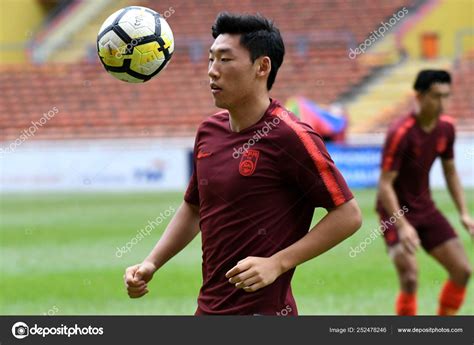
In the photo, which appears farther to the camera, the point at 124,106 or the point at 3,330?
the point at 124,106

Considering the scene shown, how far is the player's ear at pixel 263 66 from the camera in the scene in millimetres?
4098

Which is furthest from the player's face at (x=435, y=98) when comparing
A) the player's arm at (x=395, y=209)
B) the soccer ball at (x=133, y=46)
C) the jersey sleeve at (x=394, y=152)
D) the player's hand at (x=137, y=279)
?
the player's hand at (x=137, y=279)

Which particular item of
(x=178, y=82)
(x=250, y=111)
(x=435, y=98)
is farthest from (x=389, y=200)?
(x=178, y=82)

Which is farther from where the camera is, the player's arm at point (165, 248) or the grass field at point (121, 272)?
the grass field at point (121, 272)

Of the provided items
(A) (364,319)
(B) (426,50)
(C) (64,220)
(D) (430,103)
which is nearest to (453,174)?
(D) (430,103)

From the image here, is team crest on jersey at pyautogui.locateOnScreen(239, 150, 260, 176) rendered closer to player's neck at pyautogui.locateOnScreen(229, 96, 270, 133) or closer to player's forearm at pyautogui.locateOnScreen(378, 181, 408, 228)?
player's neck at pyautogui.locateOnScreen(229, 96, 270, 133)

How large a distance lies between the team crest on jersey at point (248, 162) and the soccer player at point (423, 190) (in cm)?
339

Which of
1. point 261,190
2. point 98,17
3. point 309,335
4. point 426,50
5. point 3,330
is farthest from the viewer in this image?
point 98,17

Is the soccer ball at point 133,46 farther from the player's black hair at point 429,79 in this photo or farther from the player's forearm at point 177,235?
the player's black hair at point 429,79

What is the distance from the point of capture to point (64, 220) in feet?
52.2

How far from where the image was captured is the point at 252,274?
144 inches

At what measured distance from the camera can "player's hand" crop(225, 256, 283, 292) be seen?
12.0 feet

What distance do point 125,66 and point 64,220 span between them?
1173 centimetres

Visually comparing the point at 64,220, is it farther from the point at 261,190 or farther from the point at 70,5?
the point at 70,5
